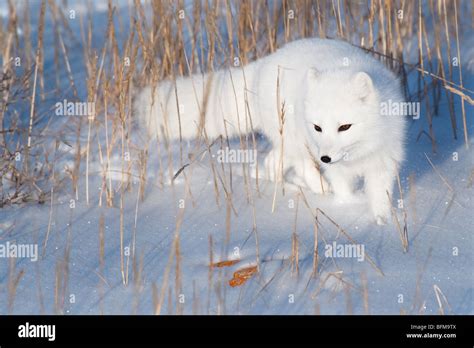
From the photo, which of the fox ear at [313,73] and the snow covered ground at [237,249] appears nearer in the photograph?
the snow covered ground at [237,249]

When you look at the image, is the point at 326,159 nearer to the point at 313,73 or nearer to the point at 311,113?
the point at 311,113

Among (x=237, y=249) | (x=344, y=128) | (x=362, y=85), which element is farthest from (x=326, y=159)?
(x=237, y=249)

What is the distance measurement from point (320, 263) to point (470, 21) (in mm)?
3478

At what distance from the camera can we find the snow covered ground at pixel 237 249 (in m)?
2.62

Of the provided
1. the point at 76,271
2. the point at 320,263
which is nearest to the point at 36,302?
the point at 76,271

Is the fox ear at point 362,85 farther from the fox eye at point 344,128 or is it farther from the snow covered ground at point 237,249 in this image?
the snow covered ground at point 237,249

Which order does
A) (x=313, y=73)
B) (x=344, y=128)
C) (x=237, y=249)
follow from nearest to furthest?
(x=237, y=249)
(x=344, y=128)
(x=313, y=73)

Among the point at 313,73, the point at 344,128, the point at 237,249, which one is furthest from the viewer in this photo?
the point at 313,73

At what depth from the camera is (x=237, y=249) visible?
3.05m

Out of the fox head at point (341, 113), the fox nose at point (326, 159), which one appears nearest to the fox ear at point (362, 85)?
the fox head at point (341, 113)

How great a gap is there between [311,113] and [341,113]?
16 centimetres

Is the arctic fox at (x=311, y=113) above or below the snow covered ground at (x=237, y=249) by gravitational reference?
above

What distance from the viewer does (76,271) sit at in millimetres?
2891
